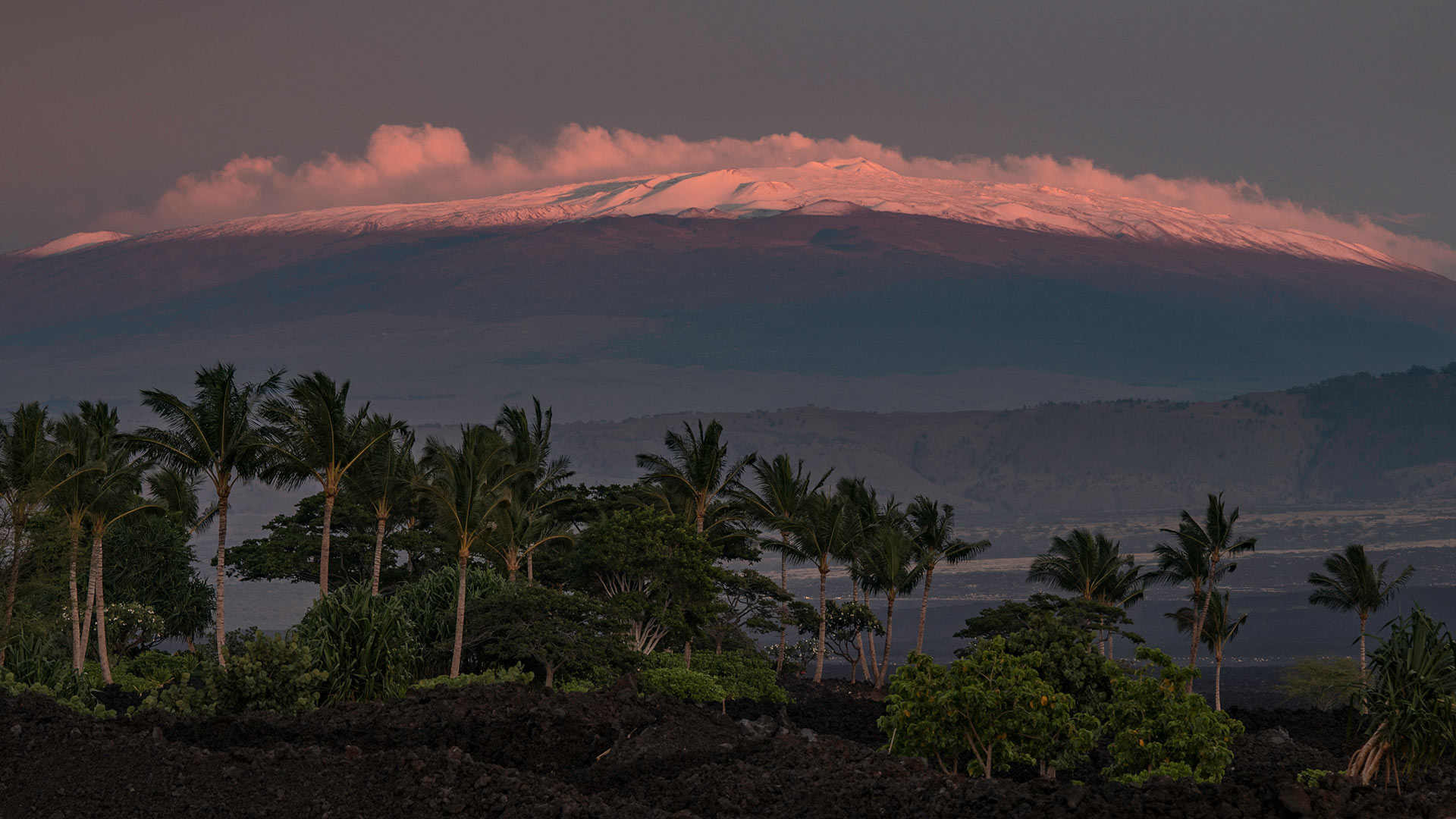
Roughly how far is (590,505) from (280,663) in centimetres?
2957

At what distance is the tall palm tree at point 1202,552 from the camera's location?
6888 cm

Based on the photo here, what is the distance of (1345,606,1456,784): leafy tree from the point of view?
24734mm

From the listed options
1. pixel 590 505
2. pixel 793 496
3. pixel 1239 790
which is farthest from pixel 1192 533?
pixel 1239 790

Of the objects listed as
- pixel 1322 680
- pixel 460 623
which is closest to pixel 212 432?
pixel 460 623

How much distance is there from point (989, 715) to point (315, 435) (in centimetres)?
2547

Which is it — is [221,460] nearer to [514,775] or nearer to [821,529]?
[514,775]

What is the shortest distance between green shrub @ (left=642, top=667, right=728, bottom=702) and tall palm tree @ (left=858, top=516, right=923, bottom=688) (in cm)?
1538

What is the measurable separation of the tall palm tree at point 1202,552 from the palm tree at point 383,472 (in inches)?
1451

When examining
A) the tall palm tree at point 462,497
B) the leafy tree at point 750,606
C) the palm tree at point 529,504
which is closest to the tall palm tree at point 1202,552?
the leafy tree at point 750,606

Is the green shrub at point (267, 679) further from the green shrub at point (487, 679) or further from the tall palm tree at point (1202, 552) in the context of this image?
the tall palm tree at point (1202, 552)

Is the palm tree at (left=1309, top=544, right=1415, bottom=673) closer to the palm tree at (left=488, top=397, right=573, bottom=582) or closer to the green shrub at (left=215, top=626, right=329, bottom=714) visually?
the palm tree at (left=488, top=397, right=573, bottom=582)

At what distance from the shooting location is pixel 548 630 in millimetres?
48625

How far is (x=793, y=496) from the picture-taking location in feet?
202

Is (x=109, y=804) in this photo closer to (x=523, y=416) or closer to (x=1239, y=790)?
(x=1239, y=790)
